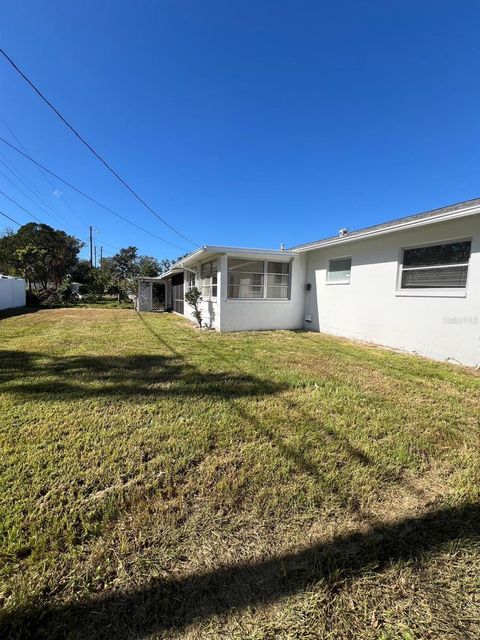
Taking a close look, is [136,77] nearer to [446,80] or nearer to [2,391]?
[446,80]

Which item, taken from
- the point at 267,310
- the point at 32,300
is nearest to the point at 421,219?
the point at 267,310

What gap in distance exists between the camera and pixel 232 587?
4.92ft

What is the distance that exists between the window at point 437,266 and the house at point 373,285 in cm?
2

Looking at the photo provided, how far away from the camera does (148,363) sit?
556cm

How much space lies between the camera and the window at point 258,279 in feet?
31.9

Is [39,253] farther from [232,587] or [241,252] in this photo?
[232,587]

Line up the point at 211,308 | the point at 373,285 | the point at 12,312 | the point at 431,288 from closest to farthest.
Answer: the point at 431,288
the point at 373,285
the point at 211,308
the point at 12,312

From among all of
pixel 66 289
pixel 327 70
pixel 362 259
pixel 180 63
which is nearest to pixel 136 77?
pixel 180 63

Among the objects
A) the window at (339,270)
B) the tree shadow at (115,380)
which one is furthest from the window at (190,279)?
the tree shadow at (115,380)

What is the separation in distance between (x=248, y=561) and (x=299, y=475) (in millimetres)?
854

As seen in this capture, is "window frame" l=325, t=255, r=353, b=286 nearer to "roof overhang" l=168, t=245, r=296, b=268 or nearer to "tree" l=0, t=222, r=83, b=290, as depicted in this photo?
"roof overhang" l=168, t=245, r=296, b=268

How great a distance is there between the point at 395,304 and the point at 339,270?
237 cm

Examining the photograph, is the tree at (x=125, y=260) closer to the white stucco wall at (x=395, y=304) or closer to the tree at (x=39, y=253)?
the tree at (x=39, y=253)

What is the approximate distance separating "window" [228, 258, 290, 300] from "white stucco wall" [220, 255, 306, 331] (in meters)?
0.22
